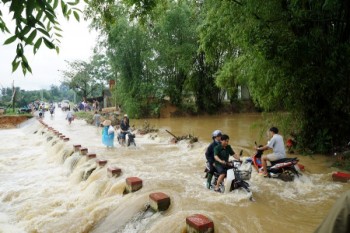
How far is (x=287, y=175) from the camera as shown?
7.85m

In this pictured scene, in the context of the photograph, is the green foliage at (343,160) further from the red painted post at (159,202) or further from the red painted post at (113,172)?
the red painted post at (113,172)

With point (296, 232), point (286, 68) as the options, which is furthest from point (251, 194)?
point (286, 68)

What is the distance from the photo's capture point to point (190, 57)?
27844 mm

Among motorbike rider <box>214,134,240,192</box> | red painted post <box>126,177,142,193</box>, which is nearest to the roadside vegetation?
motorbike rider <box>214,134,240,192</box>

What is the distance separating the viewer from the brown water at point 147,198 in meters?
5.49

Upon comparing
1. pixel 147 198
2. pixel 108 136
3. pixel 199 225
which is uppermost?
pixel 108 136

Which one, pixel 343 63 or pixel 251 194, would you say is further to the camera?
pixel 343 63

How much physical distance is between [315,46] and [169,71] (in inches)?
848

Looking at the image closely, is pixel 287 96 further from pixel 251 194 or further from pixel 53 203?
pixel 53 203

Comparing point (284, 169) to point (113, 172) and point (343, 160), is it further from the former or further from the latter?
point (113, 172)

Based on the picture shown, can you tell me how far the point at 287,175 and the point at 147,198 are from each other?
12.9 ft

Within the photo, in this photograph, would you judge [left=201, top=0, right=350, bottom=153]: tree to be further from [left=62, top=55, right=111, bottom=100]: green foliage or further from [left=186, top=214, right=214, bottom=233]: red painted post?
[left=62, top=55, right=111, bottom=100]: green foliage

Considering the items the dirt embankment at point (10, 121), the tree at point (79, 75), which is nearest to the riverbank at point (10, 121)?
the dirt embankment at point (10, 121)

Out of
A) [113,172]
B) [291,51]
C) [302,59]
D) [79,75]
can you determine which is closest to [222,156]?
[113,172]
